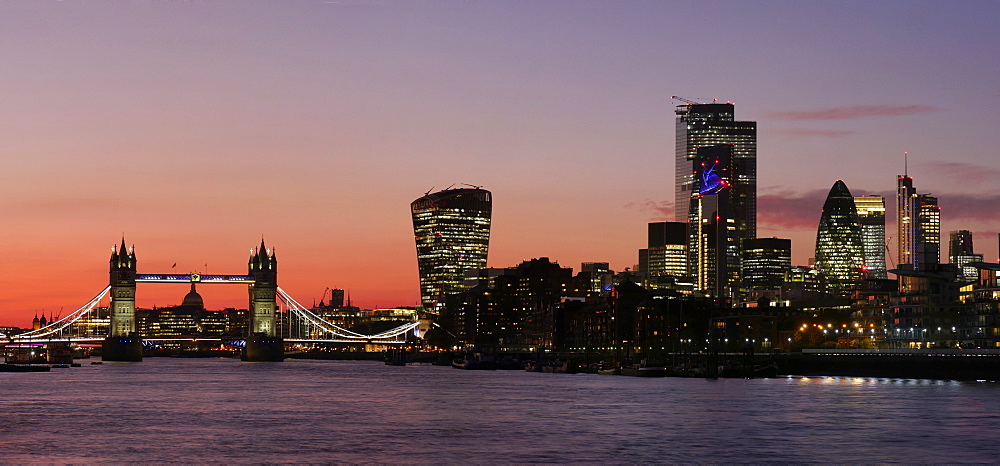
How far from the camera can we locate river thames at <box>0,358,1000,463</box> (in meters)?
59.2

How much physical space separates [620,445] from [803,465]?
10.9 meters

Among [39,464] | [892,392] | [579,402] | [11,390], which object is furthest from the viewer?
[11,390]

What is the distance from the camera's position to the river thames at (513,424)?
5925 centimetres

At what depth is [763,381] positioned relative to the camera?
435 ft

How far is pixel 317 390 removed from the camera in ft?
397

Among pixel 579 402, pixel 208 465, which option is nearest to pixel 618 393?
pixel 579 402

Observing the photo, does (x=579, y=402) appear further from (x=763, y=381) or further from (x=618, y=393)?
(x=763, y=381)

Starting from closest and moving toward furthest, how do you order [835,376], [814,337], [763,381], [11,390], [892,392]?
[892,392] → [11,390] → [763,381] → [835,376] → [814,337]

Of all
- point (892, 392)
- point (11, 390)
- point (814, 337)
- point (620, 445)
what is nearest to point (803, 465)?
point (620, 445)

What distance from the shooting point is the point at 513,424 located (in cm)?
7525

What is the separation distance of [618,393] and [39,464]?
6193cm

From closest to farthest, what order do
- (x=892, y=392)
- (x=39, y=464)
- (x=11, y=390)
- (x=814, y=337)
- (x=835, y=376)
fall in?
(x=39, y=464)
(x=892, y=392)
(x=11, y=390)
(x=835, y=376)
(x=814, y=337)

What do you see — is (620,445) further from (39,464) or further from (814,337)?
(814,337)

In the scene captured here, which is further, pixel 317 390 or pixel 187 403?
pixel 317 390
